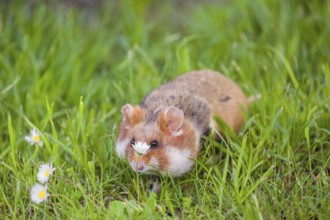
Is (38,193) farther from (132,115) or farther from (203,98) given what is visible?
(203,98)

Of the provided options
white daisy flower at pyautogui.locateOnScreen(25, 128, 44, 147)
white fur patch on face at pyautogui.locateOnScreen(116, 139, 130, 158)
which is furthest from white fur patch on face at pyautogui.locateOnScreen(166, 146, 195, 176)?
white daisy flower at pyautogui.locateOnScreen(25, 128, 44, 147)

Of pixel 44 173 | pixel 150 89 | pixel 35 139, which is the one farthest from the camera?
pixel 150 89

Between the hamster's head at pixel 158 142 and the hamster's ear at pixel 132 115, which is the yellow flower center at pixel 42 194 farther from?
the hamster's ear at pixel 132 115

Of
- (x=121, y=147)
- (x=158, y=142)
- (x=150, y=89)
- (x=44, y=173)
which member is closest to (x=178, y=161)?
(x=158, y=142)

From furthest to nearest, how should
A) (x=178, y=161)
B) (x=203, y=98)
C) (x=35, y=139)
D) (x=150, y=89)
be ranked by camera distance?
(x=150, y=89)
(x=203, y=98)
(x=35, y=139)
(x=178, y=161)

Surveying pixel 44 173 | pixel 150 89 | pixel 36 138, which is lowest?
pixel 150 89

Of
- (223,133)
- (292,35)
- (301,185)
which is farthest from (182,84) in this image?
(292,35)

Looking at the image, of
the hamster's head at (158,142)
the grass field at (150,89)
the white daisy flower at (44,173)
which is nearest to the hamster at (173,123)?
the hamster's head at (158,142)
